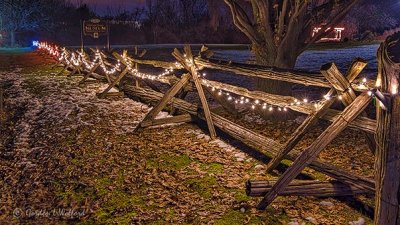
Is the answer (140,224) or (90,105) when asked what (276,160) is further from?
(90,105)

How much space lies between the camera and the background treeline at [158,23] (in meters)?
43.7

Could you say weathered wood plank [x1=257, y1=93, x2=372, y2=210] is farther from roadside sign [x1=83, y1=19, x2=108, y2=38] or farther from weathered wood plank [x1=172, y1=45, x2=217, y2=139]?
roadside sign [x1=83, y1=19, x2=108, y2=38]

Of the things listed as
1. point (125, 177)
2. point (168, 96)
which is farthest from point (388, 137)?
point (168, 96)

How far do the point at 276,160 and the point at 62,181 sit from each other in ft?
10.4

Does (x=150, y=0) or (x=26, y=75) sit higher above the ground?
(x=150, y=0)

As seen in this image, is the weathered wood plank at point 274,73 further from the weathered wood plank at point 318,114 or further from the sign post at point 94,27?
the sign post at point 94,27

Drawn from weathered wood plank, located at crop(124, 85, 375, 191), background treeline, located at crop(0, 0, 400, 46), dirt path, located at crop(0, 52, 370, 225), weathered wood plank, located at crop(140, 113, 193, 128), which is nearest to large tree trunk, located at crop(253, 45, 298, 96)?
weathered wood plank, located at crop(124, 85, 375, 191)

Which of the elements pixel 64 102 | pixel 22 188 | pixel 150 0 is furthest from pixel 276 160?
pixel 150 0

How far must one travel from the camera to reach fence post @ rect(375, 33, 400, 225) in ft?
10.0

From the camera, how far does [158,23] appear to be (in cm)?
5206

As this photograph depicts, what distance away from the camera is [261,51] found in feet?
27.4

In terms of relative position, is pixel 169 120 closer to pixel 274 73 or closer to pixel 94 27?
pixel 274 73

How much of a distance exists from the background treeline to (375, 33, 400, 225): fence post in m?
38.6

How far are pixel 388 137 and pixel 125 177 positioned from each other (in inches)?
144
